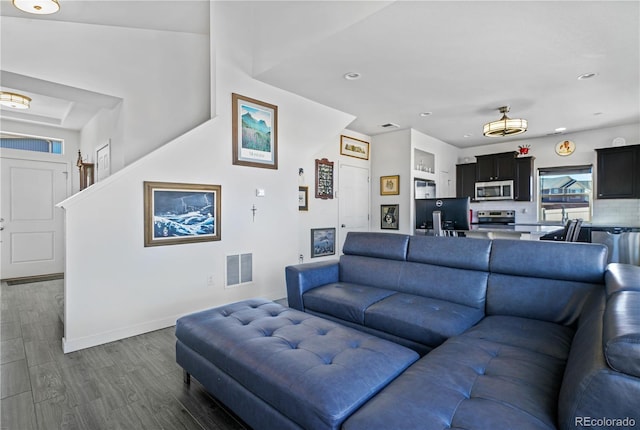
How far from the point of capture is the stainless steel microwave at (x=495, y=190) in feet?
23.0

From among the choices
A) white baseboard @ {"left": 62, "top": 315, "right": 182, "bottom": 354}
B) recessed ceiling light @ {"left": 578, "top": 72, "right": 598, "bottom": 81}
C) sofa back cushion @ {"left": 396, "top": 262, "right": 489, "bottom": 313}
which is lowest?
white baseboard @ {"left": 62, "top": 315, "right": 182, "bottom": 354}

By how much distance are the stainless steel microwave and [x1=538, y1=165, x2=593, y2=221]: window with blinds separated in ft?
2.13

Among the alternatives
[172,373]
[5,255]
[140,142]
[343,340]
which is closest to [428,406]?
[343,340]

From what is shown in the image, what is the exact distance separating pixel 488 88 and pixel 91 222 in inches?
191

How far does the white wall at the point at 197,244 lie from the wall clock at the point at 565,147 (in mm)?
5205

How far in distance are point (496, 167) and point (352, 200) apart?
142 inches

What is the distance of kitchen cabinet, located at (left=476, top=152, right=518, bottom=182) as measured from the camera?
7.01 meters

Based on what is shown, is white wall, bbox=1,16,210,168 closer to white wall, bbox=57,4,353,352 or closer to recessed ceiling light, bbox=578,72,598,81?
white wall, bbox=57,4,353,352

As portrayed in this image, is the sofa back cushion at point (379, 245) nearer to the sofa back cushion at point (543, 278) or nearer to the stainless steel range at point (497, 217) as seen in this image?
the sofa back cushion at point (543, 278)

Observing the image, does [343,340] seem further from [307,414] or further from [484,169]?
[484,169]

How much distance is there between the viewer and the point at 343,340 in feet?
5.79

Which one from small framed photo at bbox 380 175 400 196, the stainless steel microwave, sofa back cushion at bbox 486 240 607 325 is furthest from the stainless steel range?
sofa back cushion at bbox 486 240 607 325

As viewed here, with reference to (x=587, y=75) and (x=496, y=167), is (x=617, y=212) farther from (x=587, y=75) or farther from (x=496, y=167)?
(x=587, y=75)

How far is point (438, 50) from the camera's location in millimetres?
3168
